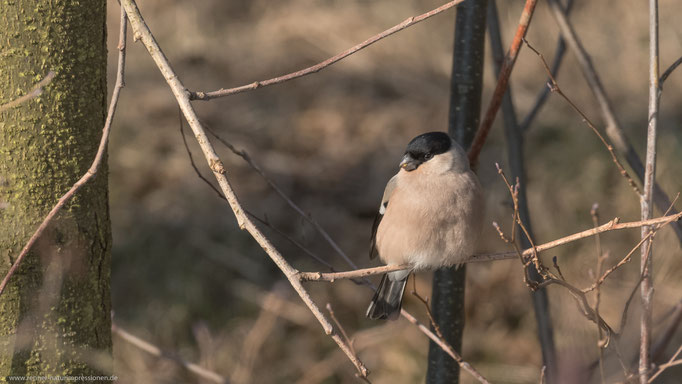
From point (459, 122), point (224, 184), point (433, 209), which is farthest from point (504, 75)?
point (224, 184)

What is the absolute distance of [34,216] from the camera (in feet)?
6.50

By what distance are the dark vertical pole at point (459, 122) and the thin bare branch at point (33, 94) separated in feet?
4.54

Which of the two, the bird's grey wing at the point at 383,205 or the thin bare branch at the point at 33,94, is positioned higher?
the thin bare branch at the point at 33,94

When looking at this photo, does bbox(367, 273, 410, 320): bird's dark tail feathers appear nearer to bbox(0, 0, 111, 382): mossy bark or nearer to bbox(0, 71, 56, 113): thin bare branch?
bbox(0, 0, 111, 382): mossy bark

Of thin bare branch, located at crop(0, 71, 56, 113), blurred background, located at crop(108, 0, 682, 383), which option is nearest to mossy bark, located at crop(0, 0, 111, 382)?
thin bare branch, located at crop(0, 71, 56, 113)

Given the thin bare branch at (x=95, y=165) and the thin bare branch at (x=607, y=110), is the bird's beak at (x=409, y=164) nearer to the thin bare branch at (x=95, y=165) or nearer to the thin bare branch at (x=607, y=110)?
the thin bare branch at (x=607, y=110)

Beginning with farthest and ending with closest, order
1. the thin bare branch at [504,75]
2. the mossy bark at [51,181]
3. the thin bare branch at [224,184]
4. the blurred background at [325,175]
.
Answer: the blurred background at [325,175], the thin bare branch at [504,75], the mossy bark at [51,181], the thin bare branch at [224,184]

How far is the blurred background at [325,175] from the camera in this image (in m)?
5.02

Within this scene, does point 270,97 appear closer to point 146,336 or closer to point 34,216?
point 146,336

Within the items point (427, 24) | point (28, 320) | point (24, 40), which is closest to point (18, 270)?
point (28, 320)

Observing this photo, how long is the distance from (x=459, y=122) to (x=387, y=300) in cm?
87

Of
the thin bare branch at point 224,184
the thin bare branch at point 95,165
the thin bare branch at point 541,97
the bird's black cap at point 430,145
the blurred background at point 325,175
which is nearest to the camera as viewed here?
the thin bare branch at point 224,184

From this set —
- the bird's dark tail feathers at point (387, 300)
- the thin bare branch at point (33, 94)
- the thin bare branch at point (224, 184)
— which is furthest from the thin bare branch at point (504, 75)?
the thin bare branch at point (33, 94)

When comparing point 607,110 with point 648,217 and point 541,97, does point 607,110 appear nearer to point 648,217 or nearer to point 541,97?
point 541,97
